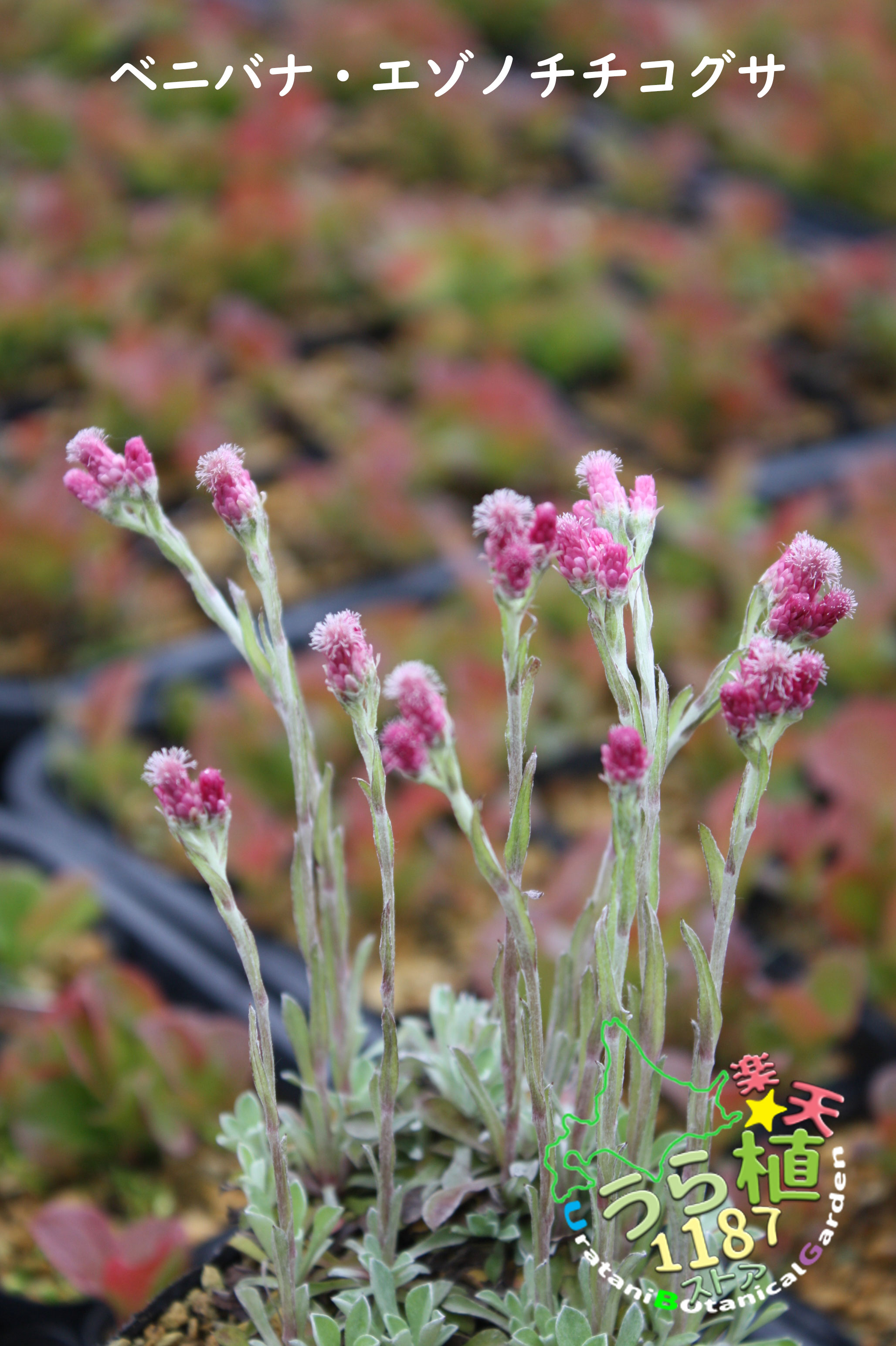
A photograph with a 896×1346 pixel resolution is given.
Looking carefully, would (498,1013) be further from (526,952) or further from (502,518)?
(502,518)

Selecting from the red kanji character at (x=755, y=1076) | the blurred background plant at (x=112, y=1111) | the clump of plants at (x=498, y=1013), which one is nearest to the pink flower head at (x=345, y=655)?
the clump of plants at (x=498, y=1013)

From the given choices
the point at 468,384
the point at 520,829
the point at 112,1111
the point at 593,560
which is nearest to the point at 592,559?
the point at 593,560

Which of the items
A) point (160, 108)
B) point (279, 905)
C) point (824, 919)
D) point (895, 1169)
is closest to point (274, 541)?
point (279, 905)

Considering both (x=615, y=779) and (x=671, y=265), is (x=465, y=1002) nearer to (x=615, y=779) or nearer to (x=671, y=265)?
(x=615, y=779)

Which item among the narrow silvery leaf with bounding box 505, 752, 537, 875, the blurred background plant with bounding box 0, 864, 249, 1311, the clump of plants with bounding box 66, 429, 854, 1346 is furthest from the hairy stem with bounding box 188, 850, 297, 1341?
the blurred background plant with bounding box 0, 864, 249, 1311

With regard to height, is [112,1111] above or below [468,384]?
below

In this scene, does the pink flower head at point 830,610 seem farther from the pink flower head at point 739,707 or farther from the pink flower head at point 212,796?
the pink flower head at point 212,796

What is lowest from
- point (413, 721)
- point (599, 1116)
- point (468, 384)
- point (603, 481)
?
point (599, 1116)
